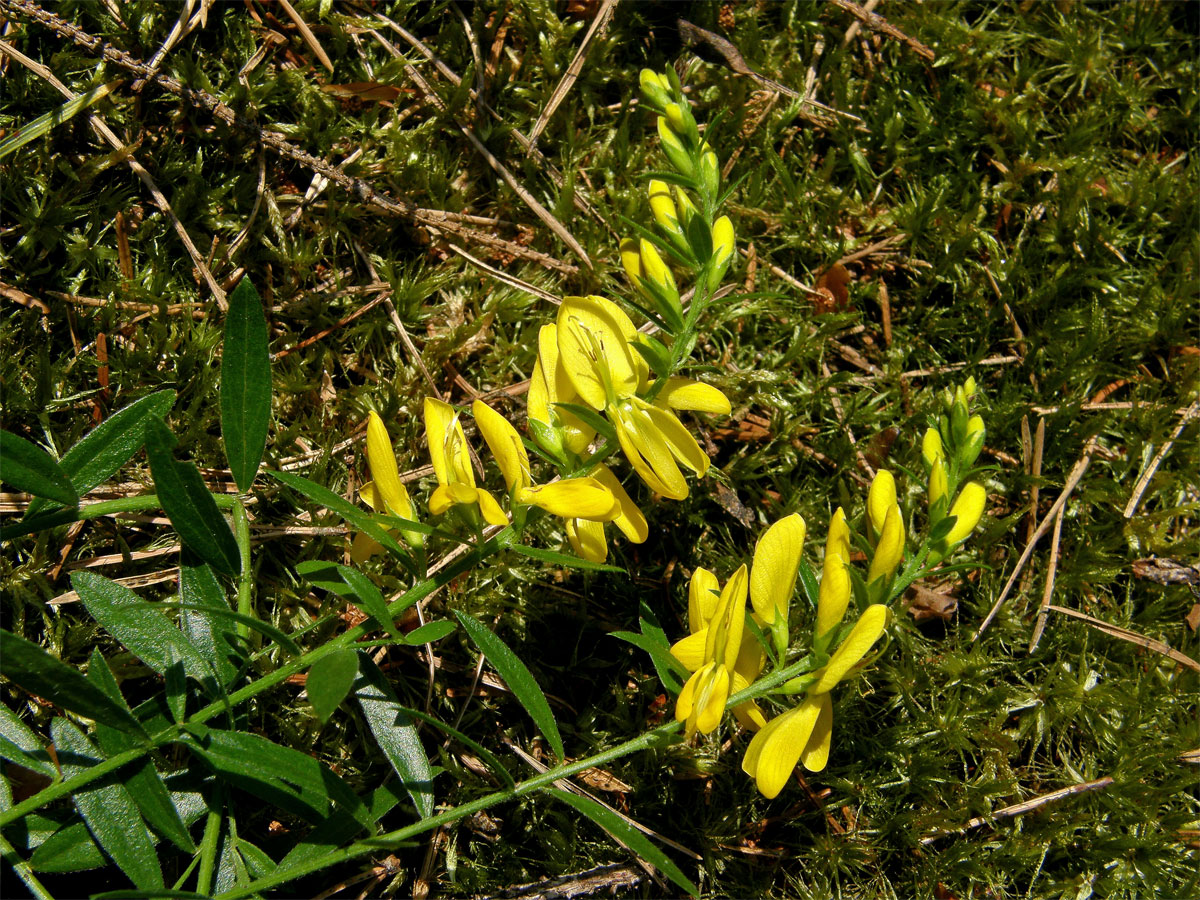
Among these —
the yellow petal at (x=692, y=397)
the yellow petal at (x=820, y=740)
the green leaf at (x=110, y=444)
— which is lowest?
the yellow petal at (x=820, y=740)

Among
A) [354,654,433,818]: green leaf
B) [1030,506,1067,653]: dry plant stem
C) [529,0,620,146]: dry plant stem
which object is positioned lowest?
[1030,506,1067,653]: dry plant stem

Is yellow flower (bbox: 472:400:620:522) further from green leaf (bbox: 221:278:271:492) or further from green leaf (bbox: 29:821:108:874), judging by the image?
green leaf (bbox: 29:821:108:874)

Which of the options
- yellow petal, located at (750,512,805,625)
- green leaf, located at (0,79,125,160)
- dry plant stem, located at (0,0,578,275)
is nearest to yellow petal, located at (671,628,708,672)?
yellow petal, located at (750,512,805,625)

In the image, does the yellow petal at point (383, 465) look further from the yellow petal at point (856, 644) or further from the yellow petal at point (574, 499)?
the yellow petal at point (856, 644)

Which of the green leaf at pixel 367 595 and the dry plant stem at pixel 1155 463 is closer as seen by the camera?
the green leaf at pixel 367 595

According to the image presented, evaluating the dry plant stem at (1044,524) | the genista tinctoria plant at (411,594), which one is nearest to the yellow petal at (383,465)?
the genista tinctoria plant at (411,594)

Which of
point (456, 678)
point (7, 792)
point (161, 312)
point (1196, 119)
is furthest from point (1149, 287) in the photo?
point (7, 792)

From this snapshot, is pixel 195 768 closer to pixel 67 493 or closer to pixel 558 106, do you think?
pixel 67 493

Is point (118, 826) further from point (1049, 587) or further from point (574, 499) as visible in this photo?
point (1049, 587)
